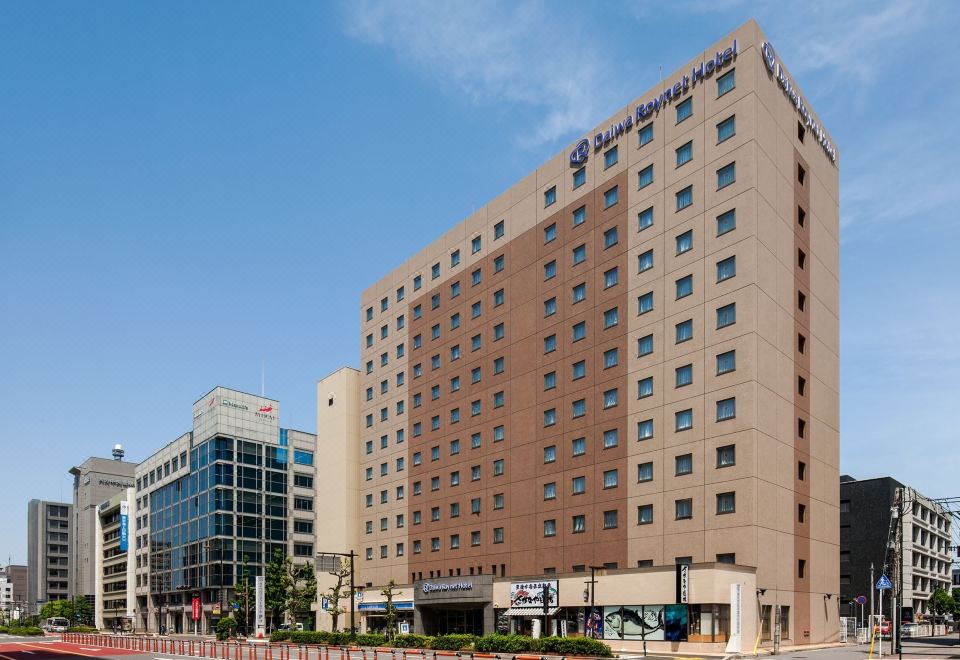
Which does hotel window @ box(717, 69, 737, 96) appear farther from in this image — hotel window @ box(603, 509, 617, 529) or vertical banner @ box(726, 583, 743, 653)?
vertical banner @ box(726, 583, 743, 653)

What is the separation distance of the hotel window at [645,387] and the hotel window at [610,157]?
20.5 meters

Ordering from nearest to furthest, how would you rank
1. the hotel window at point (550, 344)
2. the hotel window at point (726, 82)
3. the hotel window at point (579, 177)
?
the hotel window at point (726, 82) < the hotel window at point (579, 177) < the hotel window at point (550, 344)

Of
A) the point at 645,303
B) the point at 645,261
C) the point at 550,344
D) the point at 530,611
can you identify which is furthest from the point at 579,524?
the point at 645,261

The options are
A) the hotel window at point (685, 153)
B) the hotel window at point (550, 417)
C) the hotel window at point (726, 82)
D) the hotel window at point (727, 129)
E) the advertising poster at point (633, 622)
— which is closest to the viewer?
the advertising poster at point (633, 622)

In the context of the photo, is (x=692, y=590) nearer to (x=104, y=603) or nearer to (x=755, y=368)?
(x=755, y=368)

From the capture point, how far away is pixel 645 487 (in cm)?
7588

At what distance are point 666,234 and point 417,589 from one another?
150 feet

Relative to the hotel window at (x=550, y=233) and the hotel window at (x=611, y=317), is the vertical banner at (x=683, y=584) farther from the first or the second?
the hotel window at (x=550, y=233)

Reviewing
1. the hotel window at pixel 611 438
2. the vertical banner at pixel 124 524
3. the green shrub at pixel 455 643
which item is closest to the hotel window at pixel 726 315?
the hotel window at pixel 611 438

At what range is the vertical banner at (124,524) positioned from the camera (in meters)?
185

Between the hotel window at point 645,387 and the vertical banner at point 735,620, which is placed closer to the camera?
the vertical banner at point 735,620

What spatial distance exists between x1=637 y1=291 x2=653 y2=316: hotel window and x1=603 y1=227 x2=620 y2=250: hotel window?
20.7 ft

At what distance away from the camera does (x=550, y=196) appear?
9206cm

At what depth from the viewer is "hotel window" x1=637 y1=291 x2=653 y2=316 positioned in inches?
3091
